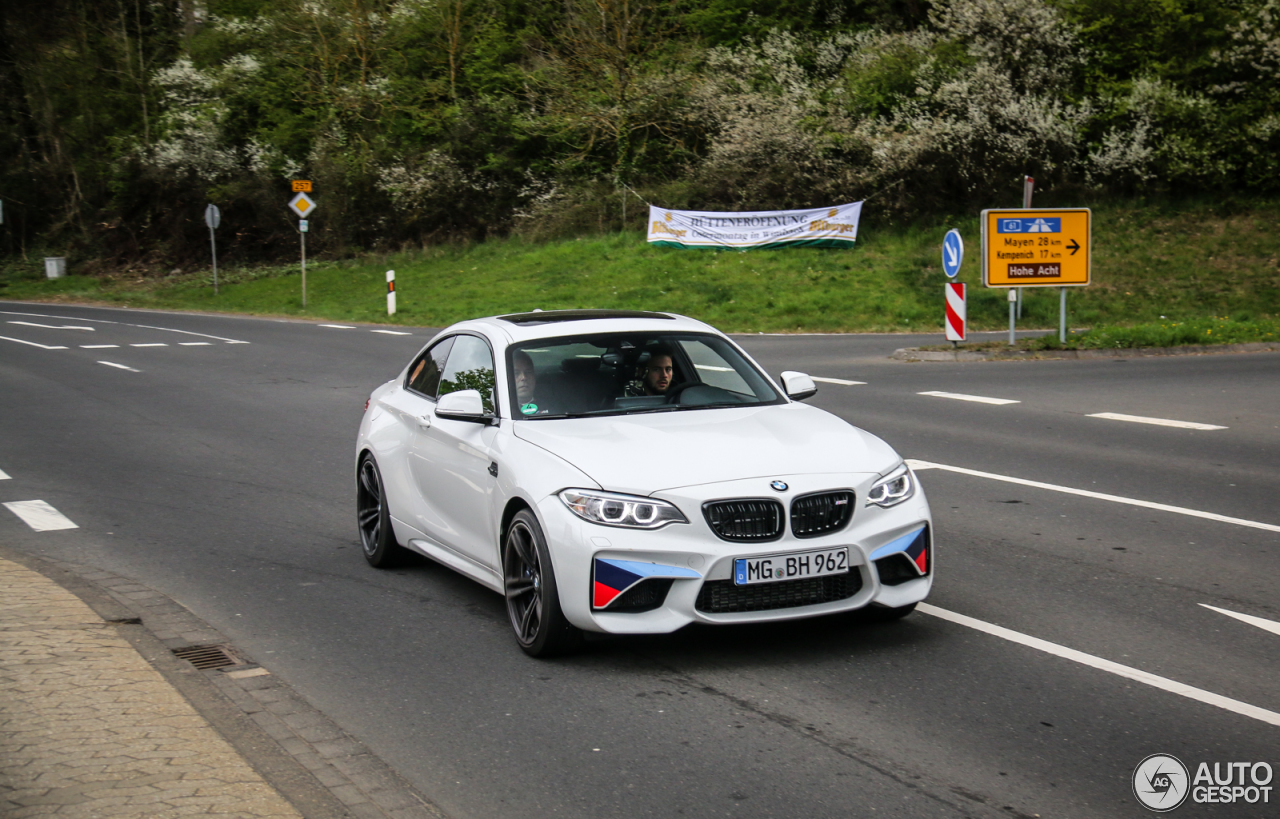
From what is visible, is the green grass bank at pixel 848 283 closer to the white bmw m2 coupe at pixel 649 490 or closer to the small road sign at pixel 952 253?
the small road sign at pixel 952 253

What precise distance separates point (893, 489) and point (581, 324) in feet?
6.78

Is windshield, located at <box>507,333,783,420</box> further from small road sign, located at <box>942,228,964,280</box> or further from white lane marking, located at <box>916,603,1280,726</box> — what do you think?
small road sign, located at <box>942,228,964,280</box>

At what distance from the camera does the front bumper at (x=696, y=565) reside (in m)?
5.41

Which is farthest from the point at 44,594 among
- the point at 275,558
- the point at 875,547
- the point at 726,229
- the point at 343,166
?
the point at 343,166

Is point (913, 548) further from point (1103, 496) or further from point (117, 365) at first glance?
point (117, 365)

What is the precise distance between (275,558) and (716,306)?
2213cm

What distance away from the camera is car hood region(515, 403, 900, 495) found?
5559 mm

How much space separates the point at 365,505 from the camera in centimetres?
800

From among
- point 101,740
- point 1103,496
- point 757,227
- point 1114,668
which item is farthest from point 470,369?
point 757,227

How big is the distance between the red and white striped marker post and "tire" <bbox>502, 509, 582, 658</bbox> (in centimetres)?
1501

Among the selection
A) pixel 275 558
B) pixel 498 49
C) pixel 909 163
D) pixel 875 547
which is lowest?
pixel 275 558

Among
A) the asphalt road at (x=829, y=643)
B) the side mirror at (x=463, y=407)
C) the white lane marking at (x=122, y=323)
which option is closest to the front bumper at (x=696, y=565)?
the asphalt road at (x=829, y=643)

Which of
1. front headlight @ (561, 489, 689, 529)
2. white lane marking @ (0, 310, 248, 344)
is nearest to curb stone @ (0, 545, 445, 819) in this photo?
front headlight @ (561, 489, 689, 529)

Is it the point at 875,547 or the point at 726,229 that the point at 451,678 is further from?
the point at 726,229
